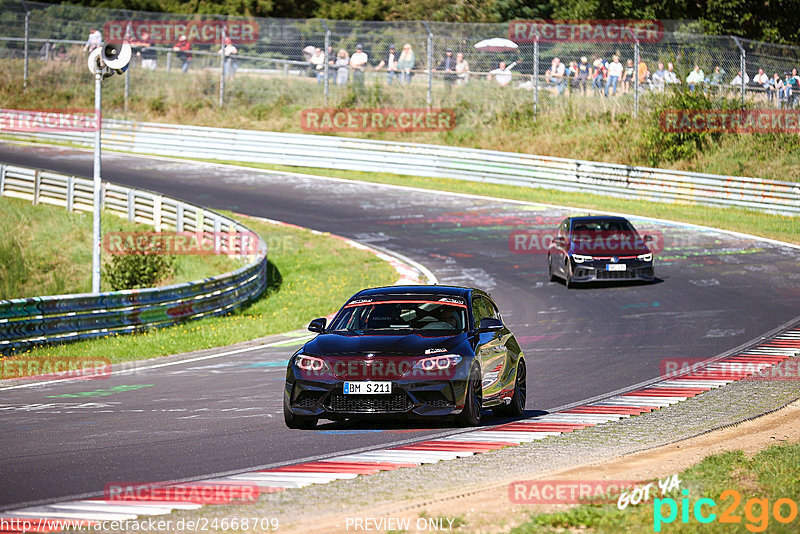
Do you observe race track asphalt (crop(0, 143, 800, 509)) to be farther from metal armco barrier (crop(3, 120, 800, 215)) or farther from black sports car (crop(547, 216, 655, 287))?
metal armco barrier (crop(3, 120, 800, 215))

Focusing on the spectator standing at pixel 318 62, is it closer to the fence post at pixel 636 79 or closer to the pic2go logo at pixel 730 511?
the fence post at pixel 636 79

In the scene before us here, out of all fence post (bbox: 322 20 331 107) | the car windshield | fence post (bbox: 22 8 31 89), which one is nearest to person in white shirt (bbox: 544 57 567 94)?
fence post (bbox: 322 20 331 107)

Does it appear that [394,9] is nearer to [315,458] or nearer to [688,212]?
[688,212]

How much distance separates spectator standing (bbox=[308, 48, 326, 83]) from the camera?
42.2 meters

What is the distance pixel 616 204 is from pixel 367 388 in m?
26.6

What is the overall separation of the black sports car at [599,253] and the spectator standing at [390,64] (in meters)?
18.9

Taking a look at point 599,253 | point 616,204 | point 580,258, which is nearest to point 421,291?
point 580,258

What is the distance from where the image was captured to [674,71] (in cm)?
3919

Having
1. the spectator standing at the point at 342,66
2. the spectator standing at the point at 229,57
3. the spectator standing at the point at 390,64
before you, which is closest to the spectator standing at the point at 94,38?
the spectator standing at the point at 229,57

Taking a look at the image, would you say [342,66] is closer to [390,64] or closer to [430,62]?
[390,64]

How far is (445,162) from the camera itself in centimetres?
3950

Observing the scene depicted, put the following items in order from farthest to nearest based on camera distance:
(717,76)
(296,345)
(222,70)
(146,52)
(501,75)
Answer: (146,52) → (222,70) → (501,75) → (717,76) → (296,345)

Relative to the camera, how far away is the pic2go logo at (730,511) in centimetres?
665

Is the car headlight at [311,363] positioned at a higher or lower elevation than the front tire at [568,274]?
higher
